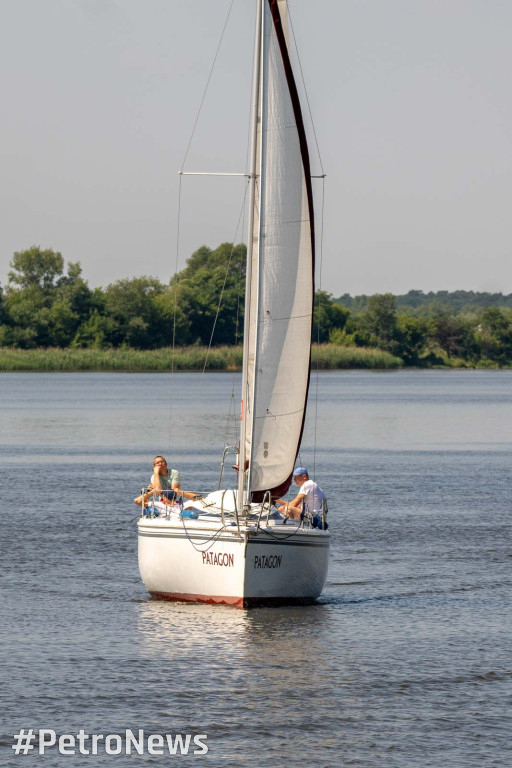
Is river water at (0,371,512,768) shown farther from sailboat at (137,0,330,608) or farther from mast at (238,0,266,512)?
mast at (238,0,266,512)

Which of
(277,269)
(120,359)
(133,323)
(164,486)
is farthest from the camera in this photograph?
(133,323)

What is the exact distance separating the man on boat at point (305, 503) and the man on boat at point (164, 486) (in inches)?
70.8

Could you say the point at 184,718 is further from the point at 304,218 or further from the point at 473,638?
the point at 304,218

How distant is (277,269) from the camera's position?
70.5 ft

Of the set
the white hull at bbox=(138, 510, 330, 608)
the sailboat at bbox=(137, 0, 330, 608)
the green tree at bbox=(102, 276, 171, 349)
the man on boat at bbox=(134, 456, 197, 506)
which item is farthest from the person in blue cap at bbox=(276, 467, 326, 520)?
the green tree at bbox=(102, 276, 171, 349)

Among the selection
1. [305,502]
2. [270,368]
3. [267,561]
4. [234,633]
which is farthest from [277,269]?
[234,633]

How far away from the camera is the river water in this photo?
15.5 m

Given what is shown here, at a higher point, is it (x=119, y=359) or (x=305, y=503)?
(x=305, y=503)

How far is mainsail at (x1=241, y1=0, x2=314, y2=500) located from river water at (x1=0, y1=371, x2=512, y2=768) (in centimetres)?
286

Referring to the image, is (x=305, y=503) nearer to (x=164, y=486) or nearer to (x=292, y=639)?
(x=292, y=639)

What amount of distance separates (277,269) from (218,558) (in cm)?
464

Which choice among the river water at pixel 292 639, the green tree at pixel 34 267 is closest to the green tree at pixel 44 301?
the green tree at pixel 34 267

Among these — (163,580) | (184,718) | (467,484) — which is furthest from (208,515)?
(467,484)

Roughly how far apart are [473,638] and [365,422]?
5408 centimetres
